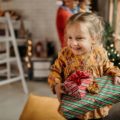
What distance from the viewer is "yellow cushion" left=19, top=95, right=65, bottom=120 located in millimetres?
1881

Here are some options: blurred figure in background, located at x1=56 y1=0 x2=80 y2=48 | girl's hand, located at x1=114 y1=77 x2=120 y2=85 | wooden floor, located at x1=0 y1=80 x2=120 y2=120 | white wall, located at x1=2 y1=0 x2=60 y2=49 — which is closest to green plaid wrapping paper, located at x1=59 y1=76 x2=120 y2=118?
girl's hand, located at x1=114 y1=77 x2=120 y2=85

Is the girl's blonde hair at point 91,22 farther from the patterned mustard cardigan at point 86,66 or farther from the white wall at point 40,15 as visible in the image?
the white wall at point 40,15

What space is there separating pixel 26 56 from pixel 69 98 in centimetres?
297

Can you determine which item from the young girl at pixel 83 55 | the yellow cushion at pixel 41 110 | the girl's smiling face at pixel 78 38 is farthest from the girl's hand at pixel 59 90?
the yellow cushion at pixel 41 110

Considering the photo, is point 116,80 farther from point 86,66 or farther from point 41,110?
point 41,110

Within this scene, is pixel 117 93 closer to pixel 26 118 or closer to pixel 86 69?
pixel 86 69

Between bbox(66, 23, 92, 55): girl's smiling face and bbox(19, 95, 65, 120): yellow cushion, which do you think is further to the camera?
bbox(19, 95, 65, 120): yellow cushion

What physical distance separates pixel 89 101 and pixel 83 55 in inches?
7.5

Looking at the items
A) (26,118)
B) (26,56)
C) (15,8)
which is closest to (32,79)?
(26,56)

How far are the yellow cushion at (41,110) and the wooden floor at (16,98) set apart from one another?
42 centimetres

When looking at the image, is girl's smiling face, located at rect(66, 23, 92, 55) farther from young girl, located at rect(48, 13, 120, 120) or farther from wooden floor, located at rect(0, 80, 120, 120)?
wooden floor, located at rect(0, 80, 120, 120)

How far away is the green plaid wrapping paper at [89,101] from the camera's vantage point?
100 cm

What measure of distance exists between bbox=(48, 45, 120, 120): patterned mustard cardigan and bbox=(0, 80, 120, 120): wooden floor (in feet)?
2.63

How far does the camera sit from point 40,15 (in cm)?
418
